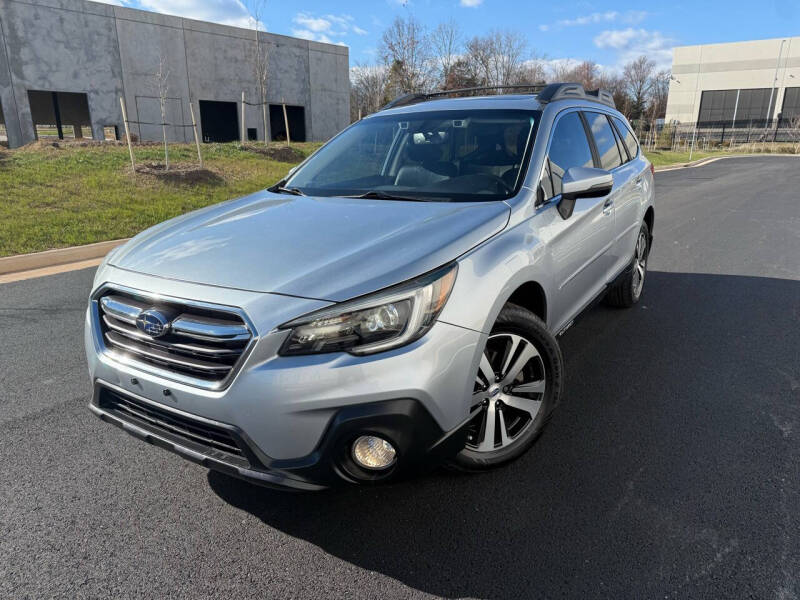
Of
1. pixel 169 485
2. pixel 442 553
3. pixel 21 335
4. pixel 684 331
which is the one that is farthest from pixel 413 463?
pixel 21 335

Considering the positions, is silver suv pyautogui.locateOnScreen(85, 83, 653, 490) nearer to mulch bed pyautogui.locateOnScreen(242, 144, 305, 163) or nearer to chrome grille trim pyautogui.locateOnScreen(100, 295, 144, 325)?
chrome grille trim pyautogui.locateOnScreen(100, 295, 144, 325)

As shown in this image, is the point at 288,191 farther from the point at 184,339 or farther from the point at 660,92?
the point at 660,92

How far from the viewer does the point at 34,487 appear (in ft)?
8.63

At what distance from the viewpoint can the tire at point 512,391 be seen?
2.47m

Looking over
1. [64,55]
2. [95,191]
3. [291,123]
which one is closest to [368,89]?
[291,123]

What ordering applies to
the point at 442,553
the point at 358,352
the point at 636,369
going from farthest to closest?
the point at 636,369
the point at 442,553
the point at 358,352

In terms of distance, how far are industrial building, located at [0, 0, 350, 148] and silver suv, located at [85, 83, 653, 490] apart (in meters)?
22.1

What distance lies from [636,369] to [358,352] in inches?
107

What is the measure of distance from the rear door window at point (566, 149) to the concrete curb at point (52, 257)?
6805 mm

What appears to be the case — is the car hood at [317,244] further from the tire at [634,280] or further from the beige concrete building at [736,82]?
the beige concrete building at [736,82]

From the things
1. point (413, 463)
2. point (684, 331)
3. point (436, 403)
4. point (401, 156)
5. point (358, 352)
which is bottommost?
point (684, 331)

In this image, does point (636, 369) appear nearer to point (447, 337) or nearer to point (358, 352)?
point (447, 337)

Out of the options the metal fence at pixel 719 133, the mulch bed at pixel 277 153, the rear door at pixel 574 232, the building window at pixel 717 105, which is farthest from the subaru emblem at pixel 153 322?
the building window at pixel 717 105

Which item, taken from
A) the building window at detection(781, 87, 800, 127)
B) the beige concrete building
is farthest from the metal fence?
the building window at detection(781, 87, 800, 127)
